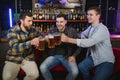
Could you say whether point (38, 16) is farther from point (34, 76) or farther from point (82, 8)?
point (34, 76)

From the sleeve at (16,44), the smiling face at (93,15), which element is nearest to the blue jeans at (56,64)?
the sleeve at (16,44)

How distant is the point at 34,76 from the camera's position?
3320 mm

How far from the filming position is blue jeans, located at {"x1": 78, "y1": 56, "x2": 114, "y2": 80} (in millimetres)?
3135

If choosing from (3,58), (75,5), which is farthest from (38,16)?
(3,58)

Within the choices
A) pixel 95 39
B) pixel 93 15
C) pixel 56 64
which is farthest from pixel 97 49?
pixel 56 64

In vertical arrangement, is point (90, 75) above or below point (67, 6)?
below

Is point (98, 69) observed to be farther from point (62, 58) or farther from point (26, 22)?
point (26, 22)

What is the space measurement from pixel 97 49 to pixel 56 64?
69 cm

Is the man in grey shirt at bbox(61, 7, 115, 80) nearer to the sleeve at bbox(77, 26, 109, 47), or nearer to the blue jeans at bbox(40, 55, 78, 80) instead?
the sleeve at bbox(77, 26, 109, 47)

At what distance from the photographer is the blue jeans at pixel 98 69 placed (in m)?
3.13

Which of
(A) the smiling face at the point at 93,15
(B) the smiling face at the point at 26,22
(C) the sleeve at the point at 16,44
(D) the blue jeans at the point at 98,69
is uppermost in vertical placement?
(A) the smiling face at the point at 93,15

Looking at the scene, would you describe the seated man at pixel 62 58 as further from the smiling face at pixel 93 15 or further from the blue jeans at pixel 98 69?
the smiling face at pixel 93 15

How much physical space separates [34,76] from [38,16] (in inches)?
131

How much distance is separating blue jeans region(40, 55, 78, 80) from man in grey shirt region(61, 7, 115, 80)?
0.11 meters
